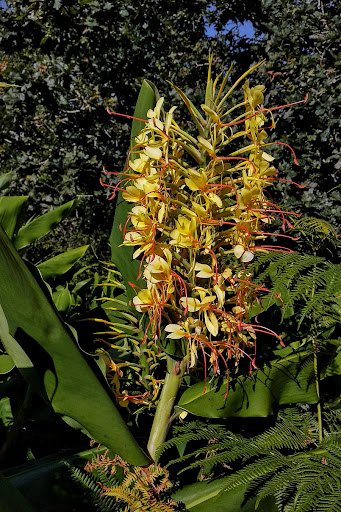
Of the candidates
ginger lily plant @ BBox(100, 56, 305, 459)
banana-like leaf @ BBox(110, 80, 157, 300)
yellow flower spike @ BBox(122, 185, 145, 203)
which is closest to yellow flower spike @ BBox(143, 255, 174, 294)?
ginger lily plant @ BBox(100, 56, 305, 459)

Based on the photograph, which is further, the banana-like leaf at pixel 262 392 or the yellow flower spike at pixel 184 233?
the banana-like leaf at pixel 262 392

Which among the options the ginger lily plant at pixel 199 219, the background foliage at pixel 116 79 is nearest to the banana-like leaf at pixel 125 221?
Answer: the ginger lily plant at pixel 199 219

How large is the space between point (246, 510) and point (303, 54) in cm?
234

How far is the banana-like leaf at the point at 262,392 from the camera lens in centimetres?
84

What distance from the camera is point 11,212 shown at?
1.31 meters

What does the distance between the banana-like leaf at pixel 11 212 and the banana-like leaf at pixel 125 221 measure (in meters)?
0.46

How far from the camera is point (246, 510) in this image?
72cm

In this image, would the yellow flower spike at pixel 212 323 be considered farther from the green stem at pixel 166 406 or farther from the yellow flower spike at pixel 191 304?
the green stem at pixel 166 406

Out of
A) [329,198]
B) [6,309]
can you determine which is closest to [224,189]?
[6,309]

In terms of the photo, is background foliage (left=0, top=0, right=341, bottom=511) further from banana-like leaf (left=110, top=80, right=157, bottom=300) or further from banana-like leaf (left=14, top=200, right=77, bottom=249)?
banana-like leaf (left=110, top=80, right=157, bottom=300)

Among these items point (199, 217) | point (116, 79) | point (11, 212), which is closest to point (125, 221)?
point (199, 217)

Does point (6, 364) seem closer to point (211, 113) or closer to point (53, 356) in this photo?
point (53, 356)

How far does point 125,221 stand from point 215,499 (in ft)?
1.88

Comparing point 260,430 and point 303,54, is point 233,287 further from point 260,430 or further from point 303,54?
point 303,54
